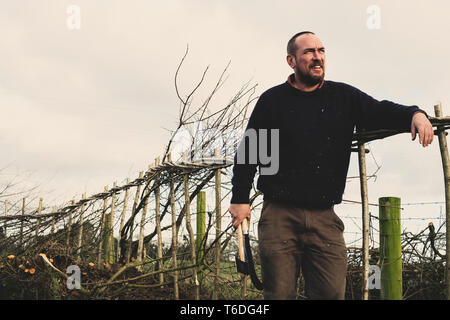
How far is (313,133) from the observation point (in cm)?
271

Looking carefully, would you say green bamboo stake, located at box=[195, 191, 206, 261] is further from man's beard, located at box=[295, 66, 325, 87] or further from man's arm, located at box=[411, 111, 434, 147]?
man's arm, located at box=[411, 111, 434, 147]

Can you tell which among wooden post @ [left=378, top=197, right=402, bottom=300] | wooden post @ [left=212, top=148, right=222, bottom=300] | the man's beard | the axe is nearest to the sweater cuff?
the axe

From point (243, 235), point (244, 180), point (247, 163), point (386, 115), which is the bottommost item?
point (243, 235)

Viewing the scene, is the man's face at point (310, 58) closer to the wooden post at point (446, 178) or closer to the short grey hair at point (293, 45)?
the short grey hair at point (293, 45)

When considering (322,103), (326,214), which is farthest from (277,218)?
(322,103)

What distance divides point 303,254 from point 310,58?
1183 millimetres

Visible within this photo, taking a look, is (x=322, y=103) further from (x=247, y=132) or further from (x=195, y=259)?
(x=195, y=259)

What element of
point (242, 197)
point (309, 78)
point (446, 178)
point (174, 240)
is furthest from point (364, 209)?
point (174, 240)

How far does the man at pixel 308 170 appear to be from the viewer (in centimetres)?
264

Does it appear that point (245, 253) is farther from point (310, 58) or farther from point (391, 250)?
point (391, 250)

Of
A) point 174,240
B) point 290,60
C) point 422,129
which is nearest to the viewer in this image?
point 422,129
